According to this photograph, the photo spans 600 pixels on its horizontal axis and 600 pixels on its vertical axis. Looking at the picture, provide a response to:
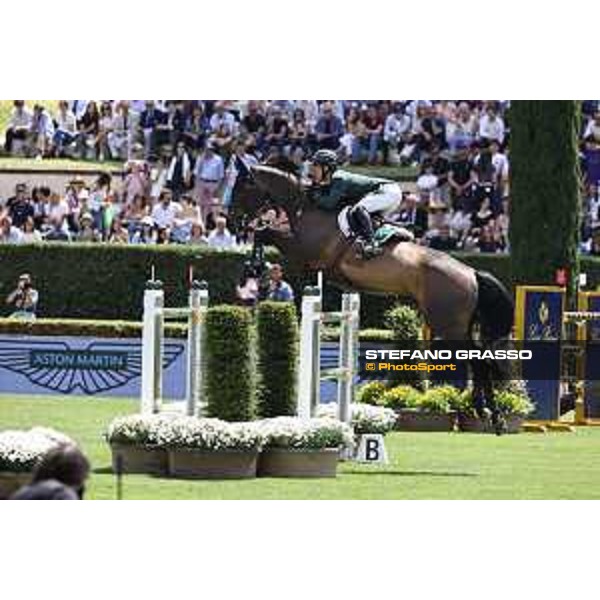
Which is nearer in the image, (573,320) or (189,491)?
(189,491)

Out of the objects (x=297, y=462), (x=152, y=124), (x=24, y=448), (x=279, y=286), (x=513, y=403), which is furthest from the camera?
(x=513, y=403)

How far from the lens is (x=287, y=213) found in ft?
51.0

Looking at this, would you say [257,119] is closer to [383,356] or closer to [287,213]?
[287,213]

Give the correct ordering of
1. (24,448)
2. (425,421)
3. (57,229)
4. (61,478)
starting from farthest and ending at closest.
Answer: (425,421)
(57,229)
(24,448)
(61,478)

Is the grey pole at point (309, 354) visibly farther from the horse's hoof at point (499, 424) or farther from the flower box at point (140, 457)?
the horse's hoof at point (499, 424)

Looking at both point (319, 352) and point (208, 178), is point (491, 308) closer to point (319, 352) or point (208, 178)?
point (319, 352)

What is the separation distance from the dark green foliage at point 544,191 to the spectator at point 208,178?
204 centimetres

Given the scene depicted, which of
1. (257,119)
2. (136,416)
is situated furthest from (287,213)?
(136,416)

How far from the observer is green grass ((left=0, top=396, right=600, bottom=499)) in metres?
14.7

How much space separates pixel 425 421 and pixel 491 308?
3.23 ft

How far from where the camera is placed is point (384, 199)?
Answer: 50.5 ft

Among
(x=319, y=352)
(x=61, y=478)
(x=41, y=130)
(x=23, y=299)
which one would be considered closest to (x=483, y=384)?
(x=319, y=352)

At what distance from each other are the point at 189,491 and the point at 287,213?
2.14 m

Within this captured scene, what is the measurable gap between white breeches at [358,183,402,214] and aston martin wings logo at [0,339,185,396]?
76.4 inches
